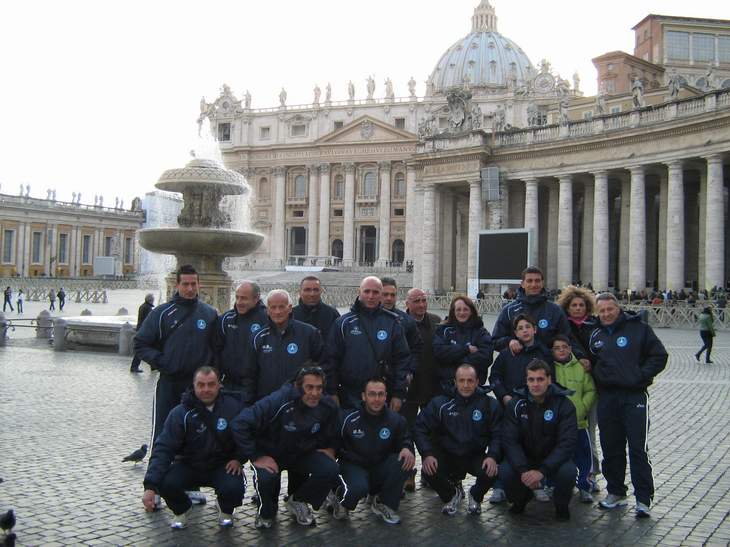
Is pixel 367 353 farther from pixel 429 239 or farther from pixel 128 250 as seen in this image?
pixel 128 250

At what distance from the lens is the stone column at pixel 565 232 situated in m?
33.7

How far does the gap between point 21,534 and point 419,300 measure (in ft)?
13.4

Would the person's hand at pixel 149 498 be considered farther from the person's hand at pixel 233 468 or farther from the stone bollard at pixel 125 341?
the stone bollard at pixel 125 341

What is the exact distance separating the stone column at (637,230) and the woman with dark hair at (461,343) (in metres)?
25.7

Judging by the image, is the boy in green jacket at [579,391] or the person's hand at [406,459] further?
the boy in green jacket at [579,391]

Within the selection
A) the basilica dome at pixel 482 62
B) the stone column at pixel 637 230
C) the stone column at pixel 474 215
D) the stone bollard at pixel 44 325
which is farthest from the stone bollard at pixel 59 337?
the basilica dome at pixel 482 62

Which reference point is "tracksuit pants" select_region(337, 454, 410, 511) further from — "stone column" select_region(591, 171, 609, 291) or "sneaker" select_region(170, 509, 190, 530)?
"stone column" select_region(591, 171, 609, 291)

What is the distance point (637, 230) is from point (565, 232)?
3.43m

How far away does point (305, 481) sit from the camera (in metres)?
6.41

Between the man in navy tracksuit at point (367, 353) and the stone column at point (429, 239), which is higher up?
the stone column at point (429, 239)

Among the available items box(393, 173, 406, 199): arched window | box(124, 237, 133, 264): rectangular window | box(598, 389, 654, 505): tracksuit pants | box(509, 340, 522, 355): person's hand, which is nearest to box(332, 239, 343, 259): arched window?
box(393, 173, 406, 199): arched window

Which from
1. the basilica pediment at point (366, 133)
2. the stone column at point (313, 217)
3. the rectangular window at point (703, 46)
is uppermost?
the rectangular window at point (703, 46)

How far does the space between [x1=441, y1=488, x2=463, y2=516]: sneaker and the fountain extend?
35.2 feet

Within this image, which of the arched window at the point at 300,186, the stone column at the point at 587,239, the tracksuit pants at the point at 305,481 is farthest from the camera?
the arched window at the point at 300,186
